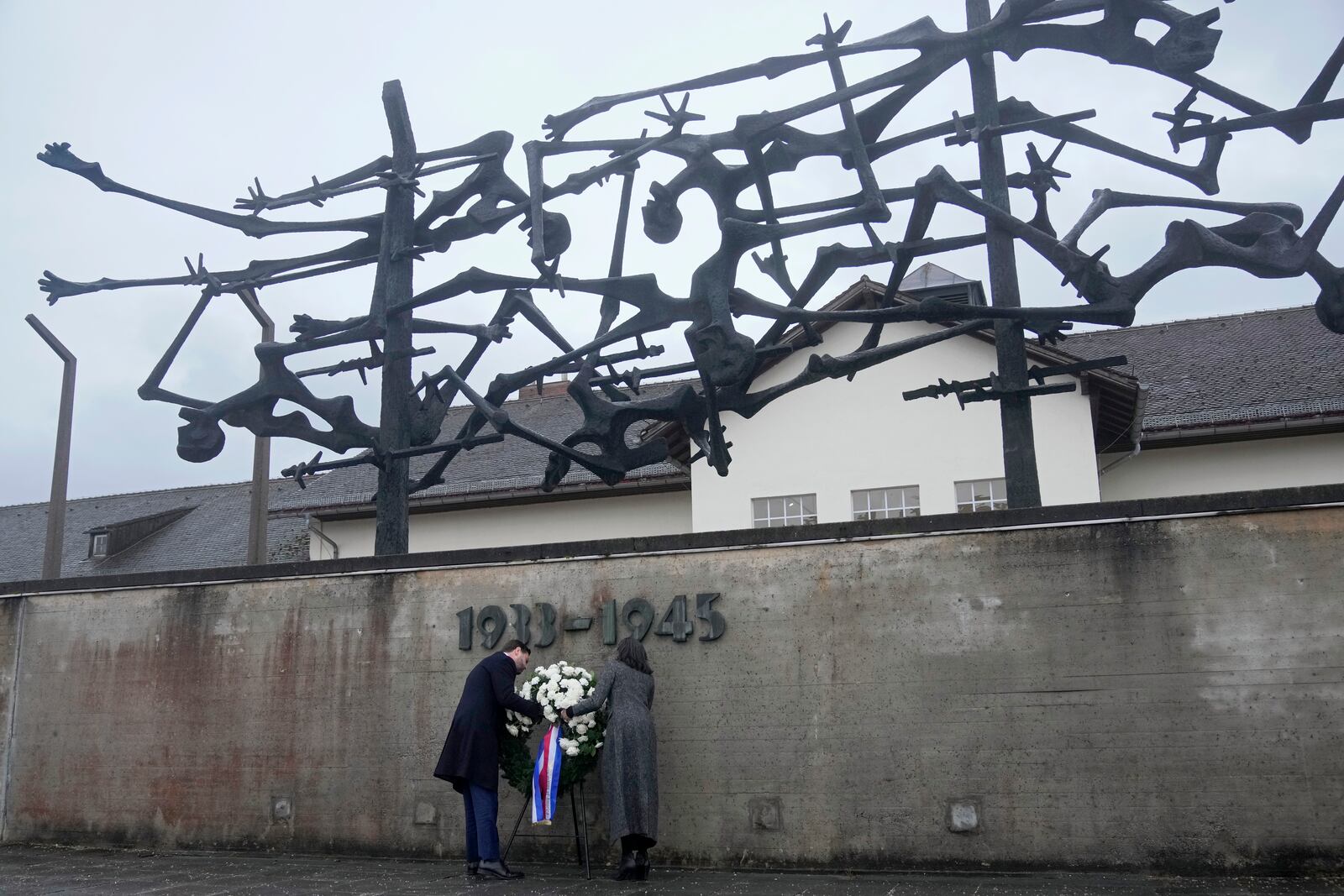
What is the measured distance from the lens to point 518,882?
28.6ft

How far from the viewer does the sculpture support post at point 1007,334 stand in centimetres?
926

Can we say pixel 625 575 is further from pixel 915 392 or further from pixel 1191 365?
pixel 1191 365

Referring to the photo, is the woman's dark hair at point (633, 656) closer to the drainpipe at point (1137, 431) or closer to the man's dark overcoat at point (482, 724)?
the man's dark overcoat at point (482, 724)

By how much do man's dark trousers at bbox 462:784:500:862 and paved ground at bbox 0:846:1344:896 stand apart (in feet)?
0.76

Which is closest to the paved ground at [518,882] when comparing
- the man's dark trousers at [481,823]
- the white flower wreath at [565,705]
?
the man's dark trousers at [481,823]

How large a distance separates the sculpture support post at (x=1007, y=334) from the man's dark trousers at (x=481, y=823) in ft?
14.3

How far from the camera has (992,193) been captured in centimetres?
957

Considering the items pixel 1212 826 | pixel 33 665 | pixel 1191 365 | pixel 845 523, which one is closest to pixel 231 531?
pixel 33 665

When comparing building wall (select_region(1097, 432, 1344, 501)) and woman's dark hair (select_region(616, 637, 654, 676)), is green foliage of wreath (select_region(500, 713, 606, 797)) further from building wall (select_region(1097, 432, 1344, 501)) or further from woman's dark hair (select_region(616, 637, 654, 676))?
building wall (select_region(1097, 432, 1344, 501))

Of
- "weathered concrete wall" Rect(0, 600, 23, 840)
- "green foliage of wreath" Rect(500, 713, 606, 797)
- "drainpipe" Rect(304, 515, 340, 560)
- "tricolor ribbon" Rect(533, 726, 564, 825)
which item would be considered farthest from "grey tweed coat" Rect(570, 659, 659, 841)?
"drainpipe" Rect(304, 515, 340, 560)

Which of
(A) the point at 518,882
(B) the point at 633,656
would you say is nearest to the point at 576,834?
(A) the point at 518,882

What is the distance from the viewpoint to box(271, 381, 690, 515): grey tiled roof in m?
24.2

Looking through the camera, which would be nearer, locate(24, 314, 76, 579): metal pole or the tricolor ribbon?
the tricolor ribbon

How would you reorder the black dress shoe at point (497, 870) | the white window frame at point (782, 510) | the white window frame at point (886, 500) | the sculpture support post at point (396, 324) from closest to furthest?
the black dress shoe at point (497, 870)
the sculpture support post at point (396, 324)
the white window frame at point (886, 500)
the white window frame at point (782, 510)
